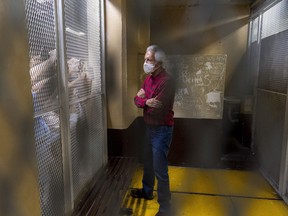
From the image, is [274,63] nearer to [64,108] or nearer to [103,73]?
[103,73]

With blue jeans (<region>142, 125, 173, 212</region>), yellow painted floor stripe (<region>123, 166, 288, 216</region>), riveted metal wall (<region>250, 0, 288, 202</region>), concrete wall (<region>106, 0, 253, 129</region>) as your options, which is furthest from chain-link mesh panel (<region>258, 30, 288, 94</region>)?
blue jeans (<region>142, 125, 173, 212</region>)

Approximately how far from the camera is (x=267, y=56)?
2125 mm

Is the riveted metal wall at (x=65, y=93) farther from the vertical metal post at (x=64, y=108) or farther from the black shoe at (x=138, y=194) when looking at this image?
the black shoe at (x=138, y=194)

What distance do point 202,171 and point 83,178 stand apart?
4.17 ft

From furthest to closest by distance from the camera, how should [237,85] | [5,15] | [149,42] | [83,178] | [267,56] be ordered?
[237,85], [149,42], [267,56], [83,178], [5,15]

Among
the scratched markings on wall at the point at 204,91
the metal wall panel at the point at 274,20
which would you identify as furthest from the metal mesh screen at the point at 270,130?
the metal wall panel at the point at 274,20

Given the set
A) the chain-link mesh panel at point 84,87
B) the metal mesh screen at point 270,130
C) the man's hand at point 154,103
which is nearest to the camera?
the chain-link mesh panel at point 84,87

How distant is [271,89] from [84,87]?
66.6 inches

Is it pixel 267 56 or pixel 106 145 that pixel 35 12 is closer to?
pixel 106 145

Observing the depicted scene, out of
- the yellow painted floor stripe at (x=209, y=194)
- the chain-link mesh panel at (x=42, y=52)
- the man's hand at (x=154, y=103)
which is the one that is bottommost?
the yellow painted floor stripe at (x=209, y=194)

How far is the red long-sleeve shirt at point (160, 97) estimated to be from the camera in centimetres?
151

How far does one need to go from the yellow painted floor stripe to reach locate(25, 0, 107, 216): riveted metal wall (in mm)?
561

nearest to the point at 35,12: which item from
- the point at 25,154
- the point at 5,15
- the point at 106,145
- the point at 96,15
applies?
the point at 5,15

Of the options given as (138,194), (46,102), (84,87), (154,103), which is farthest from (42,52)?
(138,194)
